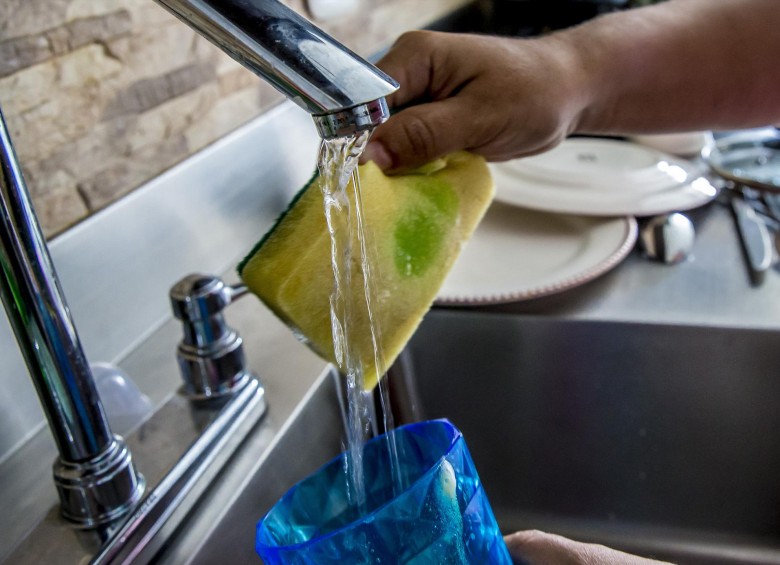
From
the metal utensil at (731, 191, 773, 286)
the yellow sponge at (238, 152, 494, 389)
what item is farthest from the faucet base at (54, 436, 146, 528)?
the metal utensil at (731, 191, 773, 286)

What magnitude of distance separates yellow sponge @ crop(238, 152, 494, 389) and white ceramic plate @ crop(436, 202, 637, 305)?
18 centimetres

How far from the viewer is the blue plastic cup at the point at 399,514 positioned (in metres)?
0.22

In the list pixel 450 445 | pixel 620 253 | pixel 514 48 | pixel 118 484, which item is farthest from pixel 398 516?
pixel 620 253

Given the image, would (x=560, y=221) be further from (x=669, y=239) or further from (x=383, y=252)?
(x=383, y=252)

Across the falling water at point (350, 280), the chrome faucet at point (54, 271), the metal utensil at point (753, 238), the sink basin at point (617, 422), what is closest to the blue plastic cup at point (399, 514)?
the falling water at point (350, 280)

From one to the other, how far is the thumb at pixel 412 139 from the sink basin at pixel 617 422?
0.21 metres

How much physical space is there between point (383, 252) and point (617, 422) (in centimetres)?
30

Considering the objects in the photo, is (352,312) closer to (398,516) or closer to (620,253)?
(398,516)

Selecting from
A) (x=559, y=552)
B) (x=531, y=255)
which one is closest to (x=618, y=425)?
(x=531, y=255)

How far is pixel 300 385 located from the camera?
46 cm

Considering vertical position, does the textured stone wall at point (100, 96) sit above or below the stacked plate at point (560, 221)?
above

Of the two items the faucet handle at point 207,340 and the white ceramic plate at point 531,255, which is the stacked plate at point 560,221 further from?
the faucet handle at point 207,340

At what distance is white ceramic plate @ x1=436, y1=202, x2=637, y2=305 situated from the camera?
560 mm

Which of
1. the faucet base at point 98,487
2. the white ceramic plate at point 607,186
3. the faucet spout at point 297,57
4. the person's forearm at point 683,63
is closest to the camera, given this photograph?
the faucet spout at point 297,57
